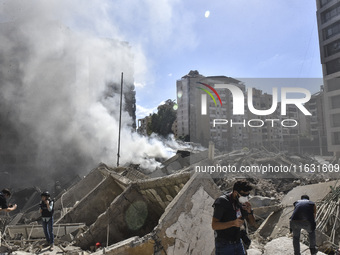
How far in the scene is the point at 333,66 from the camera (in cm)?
3145

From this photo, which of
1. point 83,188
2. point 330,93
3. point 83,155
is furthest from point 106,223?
point 330,93

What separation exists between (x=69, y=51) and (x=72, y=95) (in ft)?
10.6

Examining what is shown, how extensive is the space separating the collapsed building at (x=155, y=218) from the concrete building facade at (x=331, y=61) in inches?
1092

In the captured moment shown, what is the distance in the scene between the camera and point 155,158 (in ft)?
64.1

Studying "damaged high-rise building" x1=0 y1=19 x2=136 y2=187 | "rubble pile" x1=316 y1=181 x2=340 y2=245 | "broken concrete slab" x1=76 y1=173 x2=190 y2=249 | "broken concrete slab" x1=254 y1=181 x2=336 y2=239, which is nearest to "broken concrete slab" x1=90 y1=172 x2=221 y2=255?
"broken concrete slab" x1=76 y1=173 x2=190 y2=249

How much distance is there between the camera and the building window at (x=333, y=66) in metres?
31.0

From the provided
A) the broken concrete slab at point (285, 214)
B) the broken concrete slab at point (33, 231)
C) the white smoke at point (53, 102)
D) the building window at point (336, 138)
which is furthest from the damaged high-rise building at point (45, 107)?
the building window at point (336, 138)

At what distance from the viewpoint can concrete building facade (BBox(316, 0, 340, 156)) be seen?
30297mm

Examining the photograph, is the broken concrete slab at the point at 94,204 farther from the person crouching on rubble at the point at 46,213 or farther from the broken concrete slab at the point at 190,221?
the broken concrete slab at the point at 190,221

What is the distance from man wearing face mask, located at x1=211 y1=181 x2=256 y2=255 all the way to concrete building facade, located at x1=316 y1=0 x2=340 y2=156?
3159cm

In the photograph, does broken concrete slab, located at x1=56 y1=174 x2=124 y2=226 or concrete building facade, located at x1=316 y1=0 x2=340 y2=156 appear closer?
broken concrete slab, located at x1=56 y1=174 x2=124 y2=226

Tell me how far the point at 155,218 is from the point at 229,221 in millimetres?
3565

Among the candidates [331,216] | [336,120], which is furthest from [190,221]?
[336,120]

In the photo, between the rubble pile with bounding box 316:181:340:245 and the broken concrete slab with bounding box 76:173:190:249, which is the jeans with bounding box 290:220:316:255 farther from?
the broken concrete slab with bounding box 76:173:190:249
